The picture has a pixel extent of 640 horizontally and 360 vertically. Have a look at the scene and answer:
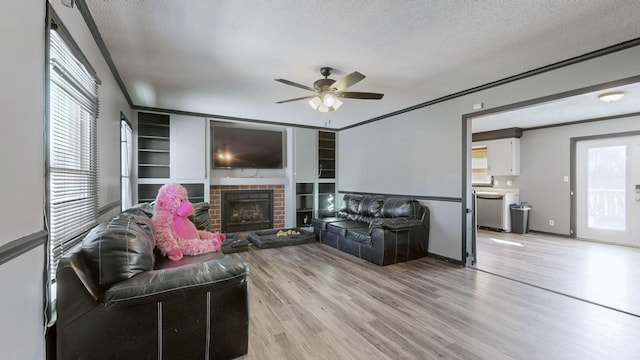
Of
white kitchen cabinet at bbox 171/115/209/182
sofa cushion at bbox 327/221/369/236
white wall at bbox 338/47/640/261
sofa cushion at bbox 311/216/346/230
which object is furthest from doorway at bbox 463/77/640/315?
white kitchen cabinet at bbox 171/115/209/182

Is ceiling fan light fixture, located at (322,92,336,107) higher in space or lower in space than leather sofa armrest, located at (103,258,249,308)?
higher

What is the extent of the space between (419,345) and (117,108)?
4.12 m

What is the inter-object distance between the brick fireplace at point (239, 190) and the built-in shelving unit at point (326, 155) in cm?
113

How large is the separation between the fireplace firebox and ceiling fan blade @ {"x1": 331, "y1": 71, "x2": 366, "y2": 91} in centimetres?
357

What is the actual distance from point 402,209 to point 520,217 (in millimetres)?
3588

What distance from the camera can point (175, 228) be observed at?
2623 mm

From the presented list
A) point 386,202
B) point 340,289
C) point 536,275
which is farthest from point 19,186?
point 536,275

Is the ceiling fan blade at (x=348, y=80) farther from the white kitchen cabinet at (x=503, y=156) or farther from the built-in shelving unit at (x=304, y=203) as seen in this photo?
the white kitchen cabinet at (x=503, y=156)

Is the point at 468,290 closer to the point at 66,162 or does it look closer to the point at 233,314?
the point at 233,314

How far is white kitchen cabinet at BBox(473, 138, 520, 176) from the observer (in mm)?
6374

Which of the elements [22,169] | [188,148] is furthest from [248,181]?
[22,169]

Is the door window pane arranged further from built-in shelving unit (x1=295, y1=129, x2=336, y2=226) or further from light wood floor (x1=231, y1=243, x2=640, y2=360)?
built-in shelving unit (x1=295, y1=129, x2=336, y2=226)

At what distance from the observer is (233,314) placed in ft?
5.69

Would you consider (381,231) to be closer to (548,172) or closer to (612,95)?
(612,95)
